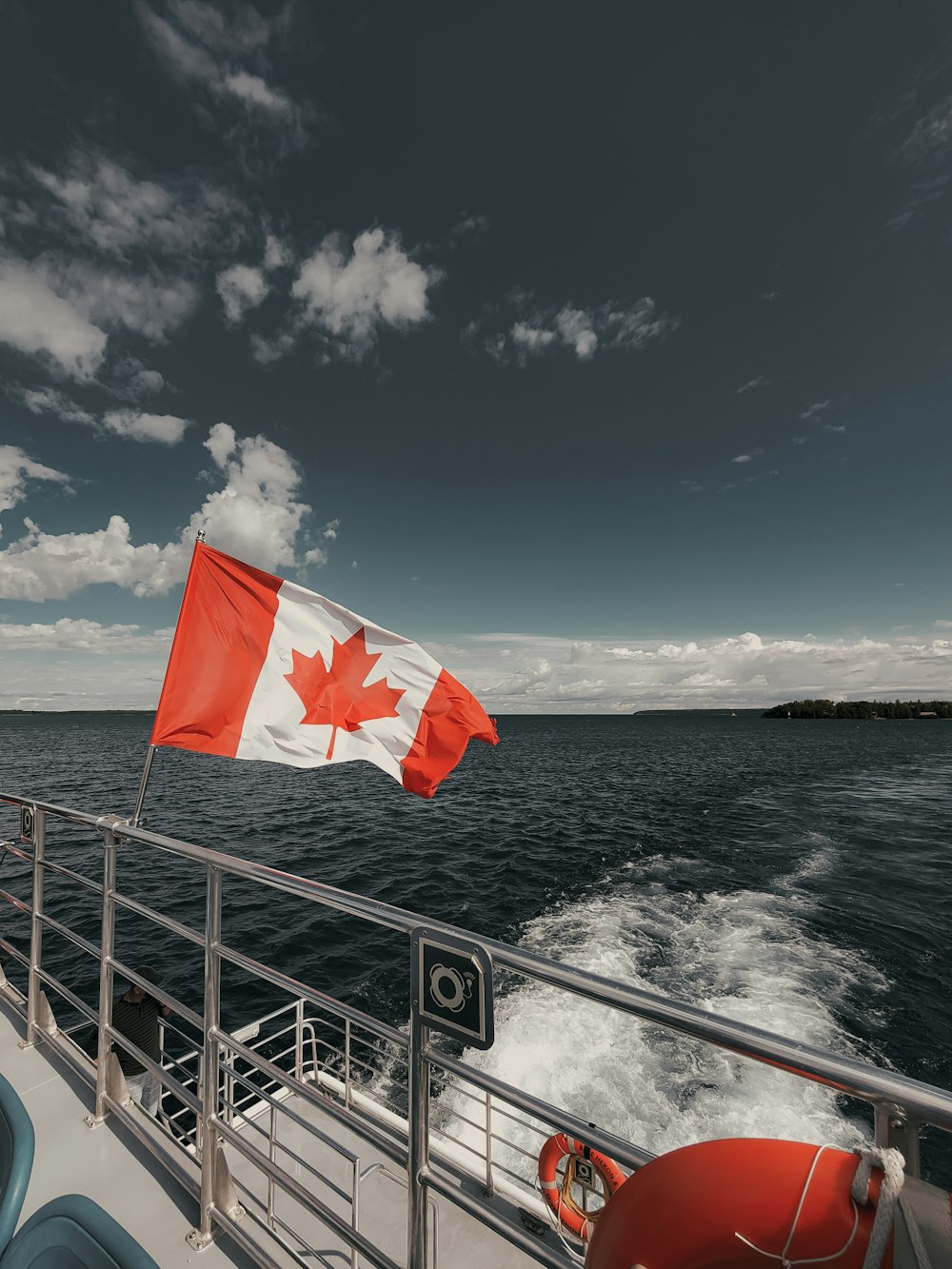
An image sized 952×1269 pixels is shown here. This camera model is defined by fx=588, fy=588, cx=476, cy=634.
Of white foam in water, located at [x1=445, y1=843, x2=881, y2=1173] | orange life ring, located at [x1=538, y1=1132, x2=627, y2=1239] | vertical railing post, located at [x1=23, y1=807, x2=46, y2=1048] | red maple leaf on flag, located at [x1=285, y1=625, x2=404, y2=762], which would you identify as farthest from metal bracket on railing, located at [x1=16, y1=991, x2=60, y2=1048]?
white foam in water, located at [x1=445, y1=843, x2=881, y2=1173]

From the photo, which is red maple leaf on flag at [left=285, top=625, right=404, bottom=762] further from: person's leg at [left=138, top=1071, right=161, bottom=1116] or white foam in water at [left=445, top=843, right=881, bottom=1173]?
white foam in water at [left=445, top=843, right=881, bottom=1173]

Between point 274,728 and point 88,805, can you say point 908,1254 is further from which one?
point 88,805

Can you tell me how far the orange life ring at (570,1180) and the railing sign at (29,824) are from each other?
12.7 ft

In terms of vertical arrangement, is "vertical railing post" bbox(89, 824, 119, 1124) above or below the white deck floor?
above

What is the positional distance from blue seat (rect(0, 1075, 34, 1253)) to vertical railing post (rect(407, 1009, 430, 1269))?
1170 millimetres

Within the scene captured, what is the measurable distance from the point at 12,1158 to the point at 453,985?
1.66 metres

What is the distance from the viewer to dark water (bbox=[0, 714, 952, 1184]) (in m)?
7.80

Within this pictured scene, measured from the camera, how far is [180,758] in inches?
2557

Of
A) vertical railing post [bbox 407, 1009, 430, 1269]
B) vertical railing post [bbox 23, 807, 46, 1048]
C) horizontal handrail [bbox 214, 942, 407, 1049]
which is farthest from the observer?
vertical railing post [bbox 23, 807, 46, 1048]

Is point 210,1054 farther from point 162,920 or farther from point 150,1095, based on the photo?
point 150,1095

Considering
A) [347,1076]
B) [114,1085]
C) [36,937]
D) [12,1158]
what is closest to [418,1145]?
[12,1158]

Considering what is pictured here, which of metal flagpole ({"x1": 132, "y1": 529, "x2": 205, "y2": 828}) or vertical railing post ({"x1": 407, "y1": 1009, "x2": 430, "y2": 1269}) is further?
metal flagpole ({"x1": 132, "y1": 529, "x2": 205, "y2": 828})

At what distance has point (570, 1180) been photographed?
400 cm

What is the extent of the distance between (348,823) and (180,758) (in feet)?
158
